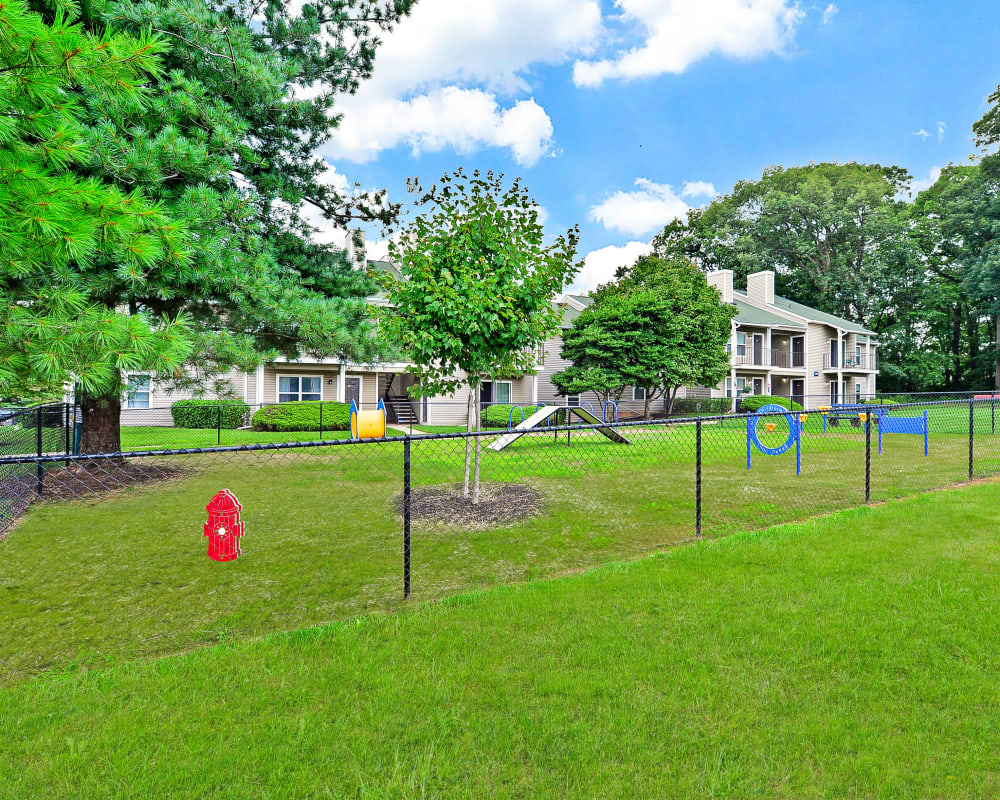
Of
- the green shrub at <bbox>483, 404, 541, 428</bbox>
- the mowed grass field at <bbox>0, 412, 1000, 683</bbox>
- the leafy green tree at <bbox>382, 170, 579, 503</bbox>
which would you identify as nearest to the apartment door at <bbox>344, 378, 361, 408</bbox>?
the green shrub at <bbox>483, 404, 541, 428</bbox>

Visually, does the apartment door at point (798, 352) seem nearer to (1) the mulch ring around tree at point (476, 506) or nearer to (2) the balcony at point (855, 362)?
(2) the balcony at point (855, 362)

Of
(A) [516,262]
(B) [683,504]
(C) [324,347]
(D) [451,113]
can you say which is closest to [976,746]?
(B) [683,504]

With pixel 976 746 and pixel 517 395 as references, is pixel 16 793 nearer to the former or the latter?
pixel 976 746

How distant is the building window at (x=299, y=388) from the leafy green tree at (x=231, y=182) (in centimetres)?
1183

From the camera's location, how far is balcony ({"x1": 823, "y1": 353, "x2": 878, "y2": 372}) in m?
31.1

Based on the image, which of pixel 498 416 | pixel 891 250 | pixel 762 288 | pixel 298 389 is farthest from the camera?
pixel 891 250

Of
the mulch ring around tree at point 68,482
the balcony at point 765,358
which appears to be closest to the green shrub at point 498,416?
the mulch ring around tree at point 68,482

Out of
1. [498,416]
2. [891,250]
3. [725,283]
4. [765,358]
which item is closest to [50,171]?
[498,416]

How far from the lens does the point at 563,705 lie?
2234mm

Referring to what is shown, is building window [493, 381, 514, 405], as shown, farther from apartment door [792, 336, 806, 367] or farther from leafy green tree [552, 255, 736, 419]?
apartment door [792, 336, 806, 367]

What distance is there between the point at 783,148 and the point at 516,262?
151ft

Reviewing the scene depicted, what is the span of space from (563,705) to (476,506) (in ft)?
13.7

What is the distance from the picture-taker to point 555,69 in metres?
19.9

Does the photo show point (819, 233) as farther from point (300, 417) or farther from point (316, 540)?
point (316, 540)
